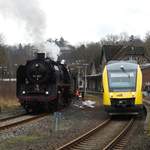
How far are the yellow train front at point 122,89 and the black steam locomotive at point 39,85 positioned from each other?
400 centimetres

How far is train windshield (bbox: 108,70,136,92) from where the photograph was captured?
2388 centimetres

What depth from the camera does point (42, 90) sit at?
89.7ft

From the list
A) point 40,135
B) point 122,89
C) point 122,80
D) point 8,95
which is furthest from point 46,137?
point 8,95

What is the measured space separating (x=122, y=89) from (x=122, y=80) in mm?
736

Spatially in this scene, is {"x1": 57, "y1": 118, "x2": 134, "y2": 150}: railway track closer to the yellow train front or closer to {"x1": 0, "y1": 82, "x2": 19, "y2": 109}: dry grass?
the yellow train front

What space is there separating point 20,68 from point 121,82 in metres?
7.14

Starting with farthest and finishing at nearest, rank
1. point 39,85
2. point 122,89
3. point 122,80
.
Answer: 1. point 39,85
2. point 122,80
3. point 122,89

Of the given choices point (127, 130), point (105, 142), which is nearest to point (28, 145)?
point (105, 142)

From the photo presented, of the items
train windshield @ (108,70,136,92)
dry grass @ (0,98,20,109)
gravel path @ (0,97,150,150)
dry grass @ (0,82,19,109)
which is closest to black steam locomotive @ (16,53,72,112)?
train windshield @ (108,70,136,92)

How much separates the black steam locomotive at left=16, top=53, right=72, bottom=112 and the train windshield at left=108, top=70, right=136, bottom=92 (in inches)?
167

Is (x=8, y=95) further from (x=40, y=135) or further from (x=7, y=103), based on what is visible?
(x=40, y=135)

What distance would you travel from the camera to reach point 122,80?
79.9 feet

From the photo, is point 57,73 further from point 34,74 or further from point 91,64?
point 91,64

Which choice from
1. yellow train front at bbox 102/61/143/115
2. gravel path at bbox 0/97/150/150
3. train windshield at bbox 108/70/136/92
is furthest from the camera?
train windshield at bbox 108/70/136/92
